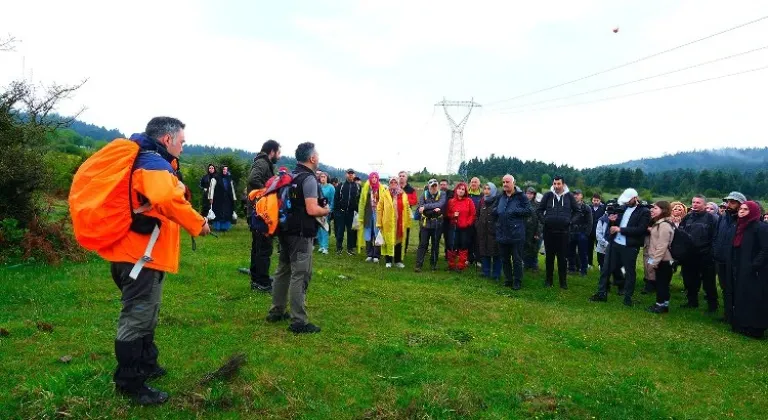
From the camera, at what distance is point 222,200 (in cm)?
1772

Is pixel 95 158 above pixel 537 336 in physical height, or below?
above

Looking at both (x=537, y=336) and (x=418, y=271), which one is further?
(x=418, y=271)

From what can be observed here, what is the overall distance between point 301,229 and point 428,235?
721cm

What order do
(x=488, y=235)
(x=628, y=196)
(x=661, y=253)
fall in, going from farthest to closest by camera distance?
1. (x=488, y=235)
2. (x=628, y=196)
3. (x=661, y=253)

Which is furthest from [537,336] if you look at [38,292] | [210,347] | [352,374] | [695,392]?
[38,292]

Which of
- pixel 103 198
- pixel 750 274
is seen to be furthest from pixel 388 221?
pixel 103 198

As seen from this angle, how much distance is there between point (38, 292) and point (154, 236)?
15.4ft

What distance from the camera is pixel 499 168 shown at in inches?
2822

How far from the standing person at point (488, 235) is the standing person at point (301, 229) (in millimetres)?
6236

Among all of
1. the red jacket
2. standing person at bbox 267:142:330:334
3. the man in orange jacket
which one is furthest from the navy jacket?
the man in orange jacket

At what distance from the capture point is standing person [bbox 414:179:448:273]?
13.1 meters

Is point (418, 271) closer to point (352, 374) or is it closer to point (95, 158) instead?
point (352, 374)

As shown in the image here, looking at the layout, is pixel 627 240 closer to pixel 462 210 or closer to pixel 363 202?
pixel 462 210

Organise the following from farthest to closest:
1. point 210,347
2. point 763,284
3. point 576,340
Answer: point 763,284 < point 576,340 < point 210,347
